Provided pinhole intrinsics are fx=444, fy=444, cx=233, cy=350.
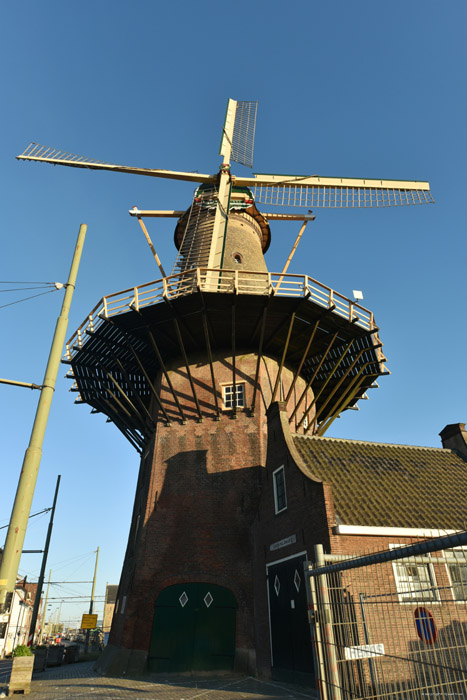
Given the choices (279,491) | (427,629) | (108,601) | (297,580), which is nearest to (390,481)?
(279,491)

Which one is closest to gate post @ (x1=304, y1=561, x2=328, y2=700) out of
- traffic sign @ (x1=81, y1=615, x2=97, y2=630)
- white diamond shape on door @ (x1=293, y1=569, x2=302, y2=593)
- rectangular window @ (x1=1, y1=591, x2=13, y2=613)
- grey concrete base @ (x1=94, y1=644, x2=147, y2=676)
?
rectangular window @ (x1=1, y1=591, x2=13, y2=613)

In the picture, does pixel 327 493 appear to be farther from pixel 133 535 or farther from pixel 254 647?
pixel 133 535

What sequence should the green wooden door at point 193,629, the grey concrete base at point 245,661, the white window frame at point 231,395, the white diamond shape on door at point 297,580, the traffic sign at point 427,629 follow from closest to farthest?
the traffic sign at point 427,629, the white diamond shape on door at point 297,580, the grey concrete base at point 245,661, the green wooden door at point 193,629, the white window frame at point 231,395

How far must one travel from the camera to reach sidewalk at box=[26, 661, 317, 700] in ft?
34.7

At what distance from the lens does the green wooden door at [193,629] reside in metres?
14.8

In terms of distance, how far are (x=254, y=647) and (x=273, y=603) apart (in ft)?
7.83

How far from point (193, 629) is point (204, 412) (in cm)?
786

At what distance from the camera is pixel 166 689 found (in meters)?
12.0

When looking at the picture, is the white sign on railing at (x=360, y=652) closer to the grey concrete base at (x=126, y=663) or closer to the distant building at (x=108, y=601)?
the grey concrete base at (x=126, y=663)

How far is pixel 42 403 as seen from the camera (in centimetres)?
634

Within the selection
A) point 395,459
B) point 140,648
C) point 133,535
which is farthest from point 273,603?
point 133,535

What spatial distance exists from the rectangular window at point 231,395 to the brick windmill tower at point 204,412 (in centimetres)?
5

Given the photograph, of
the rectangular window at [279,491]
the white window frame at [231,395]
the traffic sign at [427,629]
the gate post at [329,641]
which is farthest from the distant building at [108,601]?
the gate post at [329,641]

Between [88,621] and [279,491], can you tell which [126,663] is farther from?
[88,621]
